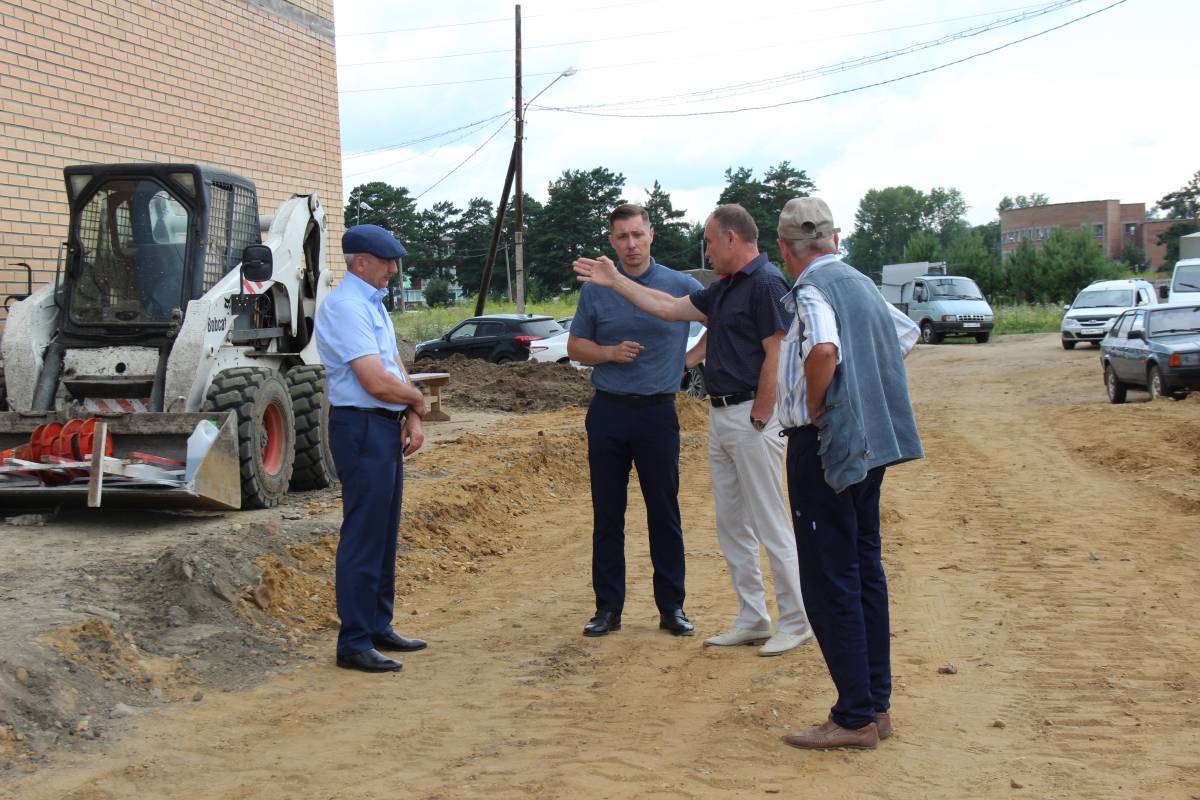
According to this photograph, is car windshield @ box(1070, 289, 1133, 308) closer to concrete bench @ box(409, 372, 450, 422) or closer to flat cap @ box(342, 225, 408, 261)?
concrete bench @ box(409, 372, 450, 422)

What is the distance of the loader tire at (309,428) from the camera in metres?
10.5

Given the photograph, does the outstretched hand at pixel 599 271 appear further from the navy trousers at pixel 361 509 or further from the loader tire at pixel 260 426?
the loader tire at pixel 260 426

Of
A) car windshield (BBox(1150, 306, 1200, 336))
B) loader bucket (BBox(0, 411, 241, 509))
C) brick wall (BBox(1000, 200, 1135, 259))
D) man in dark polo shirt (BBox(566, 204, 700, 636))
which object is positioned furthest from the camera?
brick wall (BBox(1000, 200, 1135, 259))

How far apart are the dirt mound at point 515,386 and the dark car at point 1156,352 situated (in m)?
8.89

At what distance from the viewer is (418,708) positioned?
5328 millimetres

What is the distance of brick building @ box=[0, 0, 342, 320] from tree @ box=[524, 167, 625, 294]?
6070cm

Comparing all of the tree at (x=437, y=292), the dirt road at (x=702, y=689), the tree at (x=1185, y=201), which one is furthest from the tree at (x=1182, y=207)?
the dirt road at (x=702, y=689)

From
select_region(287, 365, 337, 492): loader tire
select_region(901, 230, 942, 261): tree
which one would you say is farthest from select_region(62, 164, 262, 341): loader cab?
select_region(901, 230, 942, 261): tree

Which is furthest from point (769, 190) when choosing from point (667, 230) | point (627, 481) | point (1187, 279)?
point (627, 481)

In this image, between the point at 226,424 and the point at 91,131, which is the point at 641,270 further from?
the point at 91,131

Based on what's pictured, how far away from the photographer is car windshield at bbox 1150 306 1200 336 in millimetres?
18656

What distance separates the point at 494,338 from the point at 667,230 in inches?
2436

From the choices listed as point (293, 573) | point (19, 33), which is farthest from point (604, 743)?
point (19, 33)

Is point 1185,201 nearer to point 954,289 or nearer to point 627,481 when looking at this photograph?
point 954,289
